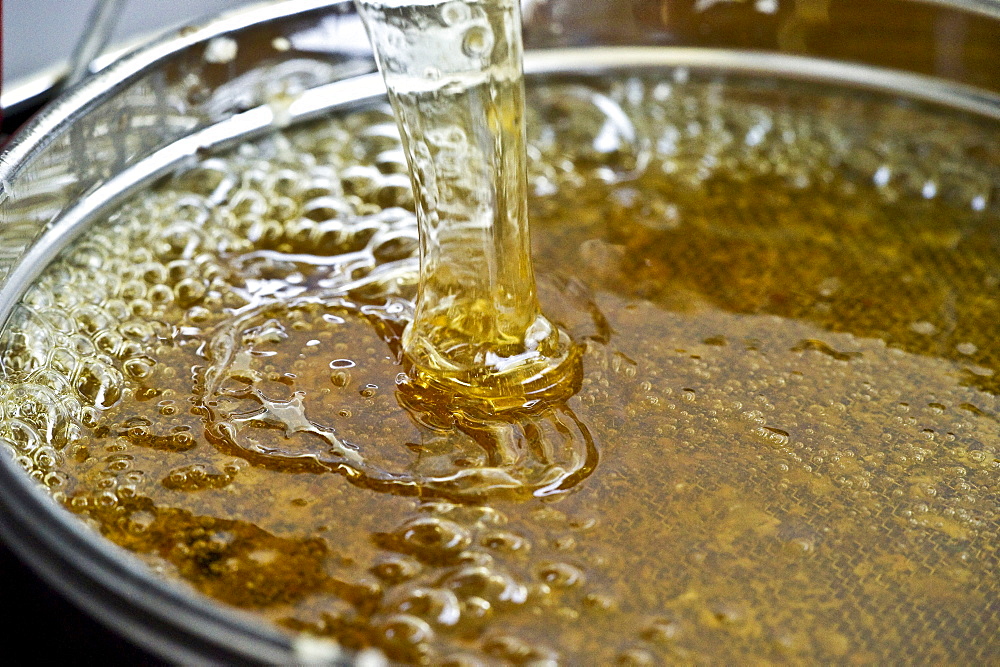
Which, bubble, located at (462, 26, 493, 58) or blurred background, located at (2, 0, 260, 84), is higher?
bubble, located at (462, 26, 493, 58)

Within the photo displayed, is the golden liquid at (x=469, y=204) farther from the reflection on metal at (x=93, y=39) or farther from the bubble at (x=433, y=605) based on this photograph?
the reflection on metal at (x=93, y=39)

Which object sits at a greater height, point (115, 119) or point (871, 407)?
point (115, 119)

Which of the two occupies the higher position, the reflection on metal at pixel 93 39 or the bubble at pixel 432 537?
the reflection on metal at pixel 93 39

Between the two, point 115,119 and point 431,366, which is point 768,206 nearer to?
point 431,366

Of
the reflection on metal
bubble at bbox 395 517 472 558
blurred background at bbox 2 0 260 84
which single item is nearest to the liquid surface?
bubble at bbox 395 517 472 558

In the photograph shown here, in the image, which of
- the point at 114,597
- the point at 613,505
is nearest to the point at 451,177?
the point at 613,505

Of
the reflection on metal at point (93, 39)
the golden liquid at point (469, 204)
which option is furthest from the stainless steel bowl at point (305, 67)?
the golden liquid at point (469, 204)

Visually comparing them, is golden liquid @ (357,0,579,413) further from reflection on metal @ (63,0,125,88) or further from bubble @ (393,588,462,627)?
reflection on metal @ (63,0,125,88)

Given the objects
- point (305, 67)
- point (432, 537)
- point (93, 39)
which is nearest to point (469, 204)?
point (432, 537)

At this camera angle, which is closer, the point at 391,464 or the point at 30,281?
the point at 391,464
